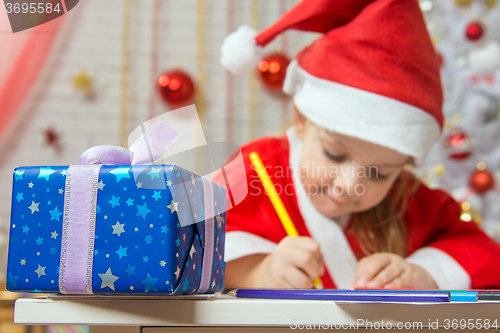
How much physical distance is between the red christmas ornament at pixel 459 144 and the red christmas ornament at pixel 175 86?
83 centimetres

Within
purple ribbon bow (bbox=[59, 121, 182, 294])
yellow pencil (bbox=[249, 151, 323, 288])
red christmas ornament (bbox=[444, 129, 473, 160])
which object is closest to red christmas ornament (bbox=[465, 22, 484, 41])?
red christmas ornament (bbox=[444, 129, 473, 160])

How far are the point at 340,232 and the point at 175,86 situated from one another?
88 centimetres

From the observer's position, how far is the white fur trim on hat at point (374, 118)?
0.67 meters

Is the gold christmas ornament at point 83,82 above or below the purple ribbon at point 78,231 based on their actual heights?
above

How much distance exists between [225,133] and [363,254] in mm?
878

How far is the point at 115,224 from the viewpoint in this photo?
360 mm

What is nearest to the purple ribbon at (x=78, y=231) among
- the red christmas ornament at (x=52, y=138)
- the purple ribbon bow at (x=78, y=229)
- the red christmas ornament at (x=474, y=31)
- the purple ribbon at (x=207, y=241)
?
the purple ribbon bow at (x=78, y=229)

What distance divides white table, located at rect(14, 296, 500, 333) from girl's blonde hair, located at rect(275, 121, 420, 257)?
430 millimetres

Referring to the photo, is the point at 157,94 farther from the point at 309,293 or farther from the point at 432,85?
the point at 309,293

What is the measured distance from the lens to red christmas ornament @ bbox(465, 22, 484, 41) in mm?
1346

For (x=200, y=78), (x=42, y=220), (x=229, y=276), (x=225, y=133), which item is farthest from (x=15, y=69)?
(x=42, y=220)

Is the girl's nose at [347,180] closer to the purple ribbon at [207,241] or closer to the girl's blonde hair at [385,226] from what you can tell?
the girl's blonde hair at [385,226]

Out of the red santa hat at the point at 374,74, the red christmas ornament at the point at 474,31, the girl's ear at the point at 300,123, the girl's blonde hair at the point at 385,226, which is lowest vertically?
the girl's blonde hair at the point at 385,226

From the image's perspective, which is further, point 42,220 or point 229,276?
point 229,276
